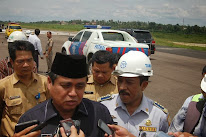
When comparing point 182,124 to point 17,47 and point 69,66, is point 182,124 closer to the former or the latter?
point 69,66

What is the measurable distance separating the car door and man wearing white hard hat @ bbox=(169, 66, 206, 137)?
24.2 ft

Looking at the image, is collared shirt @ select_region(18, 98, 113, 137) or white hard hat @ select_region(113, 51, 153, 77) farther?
white hard hat @ select_region(113, 51, 153, 77)

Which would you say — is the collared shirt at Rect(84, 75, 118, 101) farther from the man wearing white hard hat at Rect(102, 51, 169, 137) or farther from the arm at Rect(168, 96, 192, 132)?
the arm at Rect(168, 96, 192, 132)

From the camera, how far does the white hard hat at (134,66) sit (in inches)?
92.5

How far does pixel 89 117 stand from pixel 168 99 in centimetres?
561

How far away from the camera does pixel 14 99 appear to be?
251 cm

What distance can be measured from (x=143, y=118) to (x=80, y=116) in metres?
0.86

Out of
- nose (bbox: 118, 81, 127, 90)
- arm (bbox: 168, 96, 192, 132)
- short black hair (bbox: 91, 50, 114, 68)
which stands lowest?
arm (bbox: 168, 96, 192, 132)

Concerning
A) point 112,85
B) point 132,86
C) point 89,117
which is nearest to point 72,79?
point 89,117

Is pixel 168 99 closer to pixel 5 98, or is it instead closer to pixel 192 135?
pixel 192 135

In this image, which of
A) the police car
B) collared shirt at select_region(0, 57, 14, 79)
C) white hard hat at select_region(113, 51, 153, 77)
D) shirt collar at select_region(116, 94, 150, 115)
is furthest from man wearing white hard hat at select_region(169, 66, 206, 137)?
the police car

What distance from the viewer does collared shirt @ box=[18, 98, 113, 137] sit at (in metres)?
1.57

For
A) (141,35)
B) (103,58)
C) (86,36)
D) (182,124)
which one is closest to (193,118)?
(182,124)

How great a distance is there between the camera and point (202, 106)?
223 cm
